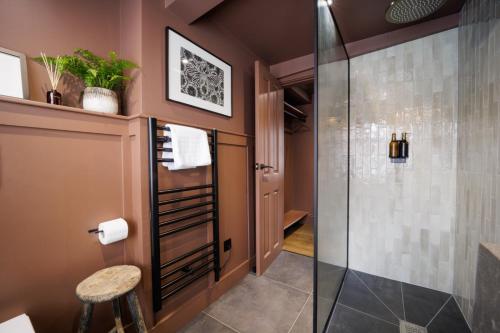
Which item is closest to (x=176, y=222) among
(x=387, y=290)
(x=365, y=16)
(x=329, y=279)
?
(x=329, y=279)

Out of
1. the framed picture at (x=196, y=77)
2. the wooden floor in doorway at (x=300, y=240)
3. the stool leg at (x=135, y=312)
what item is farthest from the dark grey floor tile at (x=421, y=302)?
the framed picture at (x=196, y=77)

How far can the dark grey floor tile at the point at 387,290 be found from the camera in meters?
1.51

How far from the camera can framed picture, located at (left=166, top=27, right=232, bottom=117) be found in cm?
132

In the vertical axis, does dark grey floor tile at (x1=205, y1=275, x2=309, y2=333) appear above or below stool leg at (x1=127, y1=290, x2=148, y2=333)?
below

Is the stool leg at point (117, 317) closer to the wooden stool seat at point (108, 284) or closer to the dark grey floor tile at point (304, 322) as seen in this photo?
the wooden stool seat at point (108, 284)

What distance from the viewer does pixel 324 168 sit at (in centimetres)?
130

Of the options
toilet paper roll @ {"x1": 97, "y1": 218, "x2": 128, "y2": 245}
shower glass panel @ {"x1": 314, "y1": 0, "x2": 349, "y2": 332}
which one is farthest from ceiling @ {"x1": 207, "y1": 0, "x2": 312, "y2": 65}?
toilet paper roll @ {"x1": 97, "y1": 218, "x2": 128, "y2": 245}

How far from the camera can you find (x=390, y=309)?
149 cm

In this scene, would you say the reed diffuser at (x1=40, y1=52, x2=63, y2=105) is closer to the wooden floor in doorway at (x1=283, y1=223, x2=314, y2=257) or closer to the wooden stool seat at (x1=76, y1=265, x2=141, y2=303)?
the wooden stool seat at (x1=76, y1=265, x2=141, y2=303)

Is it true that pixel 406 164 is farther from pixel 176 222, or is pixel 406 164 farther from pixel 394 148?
pixel 176 222

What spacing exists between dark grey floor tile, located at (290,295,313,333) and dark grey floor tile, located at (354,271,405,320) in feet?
2.02

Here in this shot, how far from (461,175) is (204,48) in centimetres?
218

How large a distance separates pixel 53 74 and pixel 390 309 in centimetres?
262

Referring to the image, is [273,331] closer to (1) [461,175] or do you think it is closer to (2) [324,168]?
(2) [324,168]
